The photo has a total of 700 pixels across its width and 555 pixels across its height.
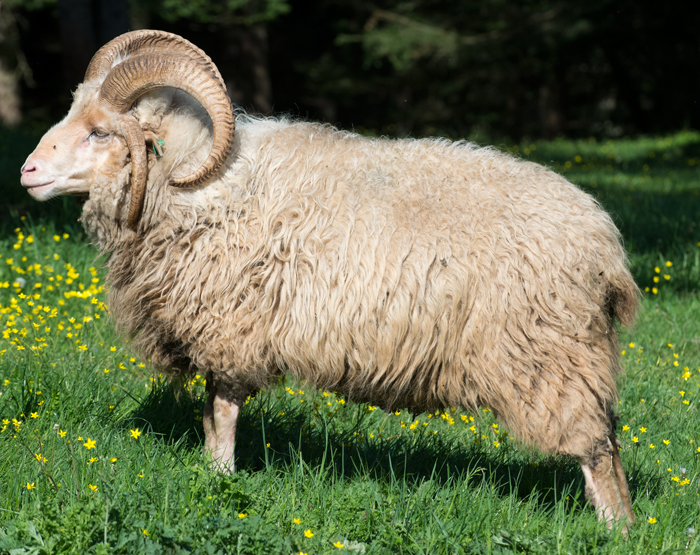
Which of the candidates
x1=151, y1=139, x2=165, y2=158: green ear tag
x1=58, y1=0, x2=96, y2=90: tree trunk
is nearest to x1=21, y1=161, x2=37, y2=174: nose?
x1=151, y1=139, x2=165, y2=158: green ear tag

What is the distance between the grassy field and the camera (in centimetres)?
271

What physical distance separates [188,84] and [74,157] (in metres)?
0.63

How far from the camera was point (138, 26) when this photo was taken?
1588 cm

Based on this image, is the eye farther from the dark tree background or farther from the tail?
the dark tree background

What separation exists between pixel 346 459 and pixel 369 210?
1.36 m

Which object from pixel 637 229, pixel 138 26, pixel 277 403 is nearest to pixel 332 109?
pixel 138 26

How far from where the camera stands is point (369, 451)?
3742 millimetres

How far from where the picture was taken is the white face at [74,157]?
3.18 meters

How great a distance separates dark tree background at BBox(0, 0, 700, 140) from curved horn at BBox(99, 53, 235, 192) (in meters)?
10.7

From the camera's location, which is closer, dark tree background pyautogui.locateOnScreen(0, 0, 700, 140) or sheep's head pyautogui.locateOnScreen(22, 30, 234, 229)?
sheep's head pyautogui.locateOnScreen(22, 30, 234, 229)

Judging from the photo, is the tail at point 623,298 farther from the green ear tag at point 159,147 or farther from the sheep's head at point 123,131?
the green ear tag at point 159,147

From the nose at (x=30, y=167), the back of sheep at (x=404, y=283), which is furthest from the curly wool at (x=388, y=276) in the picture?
the nose at (x=30, y=167)

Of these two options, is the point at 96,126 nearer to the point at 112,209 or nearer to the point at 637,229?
the point at 112,209

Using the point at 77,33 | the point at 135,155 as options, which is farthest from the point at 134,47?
the point at 77,33
